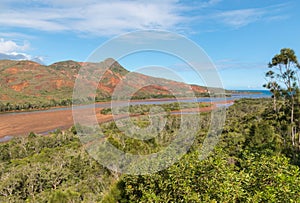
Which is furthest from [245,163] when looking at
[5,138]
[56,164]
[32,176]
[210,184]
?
[5,138]

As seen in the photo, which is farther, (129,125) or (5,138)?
(5,138)

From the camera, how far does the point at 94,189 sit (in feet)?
49.2

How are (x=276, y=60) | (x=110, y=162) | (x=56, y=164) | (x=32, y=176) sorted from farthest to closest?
(x=56, y=164) → (x=32, y=176) → (x=276, y=60) → (x=110, y=162)

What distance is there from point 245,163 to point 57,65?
448 feet

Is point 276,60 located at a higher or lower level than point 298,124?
higher

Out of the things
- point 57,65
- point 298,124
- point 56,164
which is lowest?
point 56,164

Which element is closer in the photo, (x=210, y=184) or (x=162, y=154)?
(x=210, y=184)

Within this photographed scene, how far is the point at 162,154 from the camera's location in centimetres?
526

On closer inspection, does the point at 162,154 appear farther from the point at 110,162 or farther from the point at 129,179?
the point at 110,162

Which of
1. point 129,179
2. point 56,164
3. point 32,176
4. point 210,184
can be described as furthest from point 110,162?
point 56,164

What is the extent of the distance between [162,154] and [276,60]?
1144 cm

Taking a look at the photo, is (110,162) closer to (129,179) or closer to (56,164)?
(129,179)

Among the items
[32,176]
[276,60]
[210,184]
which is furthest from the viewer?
[32,176]

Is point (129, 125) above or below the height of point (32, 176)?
above
